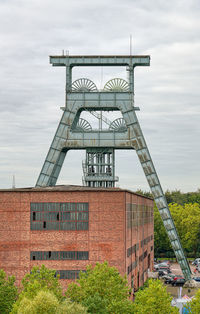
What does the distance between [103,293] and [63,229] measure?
13098mm

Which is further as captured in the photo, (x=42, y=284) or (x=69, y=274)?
(x=69, y=274)

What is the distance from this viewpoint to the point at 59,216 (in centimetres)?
5512

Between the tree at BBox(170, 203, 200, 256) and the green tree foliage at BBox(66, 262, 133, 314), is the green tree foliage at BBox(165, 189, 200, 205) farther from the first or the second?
the green tree foliage at BBox(66, 262, 133, 314)

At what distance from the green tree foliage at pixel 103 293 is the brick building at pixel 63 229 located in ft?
27.4

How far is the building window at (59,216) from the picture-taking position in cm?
5478

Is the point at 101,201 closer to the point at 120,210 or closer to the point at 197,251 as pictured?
the point at 120,210

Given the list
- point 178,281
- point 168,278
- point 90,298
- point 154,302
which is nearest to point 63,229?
point 90,298

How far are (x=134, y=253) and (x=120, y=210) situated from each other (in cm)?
1150

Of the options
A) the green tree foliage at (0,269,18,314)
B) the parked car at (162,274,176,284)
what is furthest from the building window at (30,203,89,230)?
the parked car at (162,274,176,284)

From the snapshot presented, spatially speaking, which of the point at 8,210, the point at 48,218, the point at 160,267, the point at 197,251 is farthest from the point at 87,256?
the point at 197,251

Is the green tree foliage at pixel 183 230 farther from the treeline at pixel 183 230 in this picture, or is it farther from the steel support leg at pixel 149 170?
the steel support leg at pixel 149 170

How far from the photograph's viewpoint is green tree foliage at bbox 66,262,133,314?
40.8 metres

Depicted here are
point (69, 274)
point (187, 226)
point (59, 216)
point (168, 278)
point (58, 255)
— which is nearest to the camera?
point (69, 274)

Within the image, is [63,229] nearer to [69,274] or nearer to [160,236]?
[69,274]
